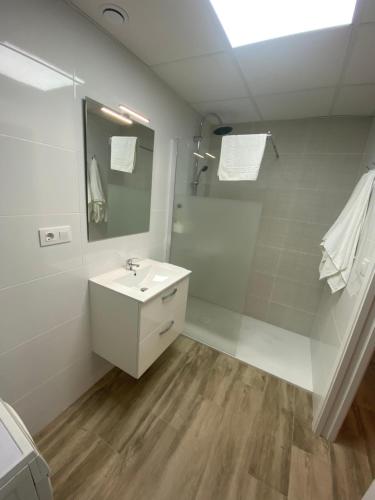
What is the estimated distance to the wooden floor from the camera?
3.46ft

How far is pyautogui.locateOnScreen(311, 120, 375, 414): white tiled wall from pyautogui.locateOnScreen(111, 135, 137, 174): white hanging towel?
163 cm

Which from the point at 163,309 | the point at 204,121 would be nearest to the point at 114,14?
the point at 204,121

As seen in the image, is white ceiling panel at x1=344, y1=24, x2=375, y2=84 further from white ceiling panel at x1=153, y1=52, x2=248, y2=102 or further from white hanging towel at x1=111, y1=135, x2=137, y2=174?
white hanging towel at x1=111, y1=135, x2=137, y2=174

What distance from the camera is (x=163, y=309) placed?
1419mm

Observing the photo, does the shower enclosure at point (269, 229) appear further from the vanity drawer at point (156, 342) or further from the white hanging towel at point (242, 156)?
the vanity drawer at point (156, 342)

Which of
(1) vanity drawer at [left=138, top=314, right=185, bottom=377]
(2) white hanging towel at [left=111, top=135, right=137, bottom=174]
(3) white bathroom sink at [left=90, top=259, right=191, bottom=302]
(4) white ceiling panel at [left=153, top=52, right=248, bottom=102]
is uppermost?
(4) white ceiling panel at [left=153, top=52, right=248, bottom=102]

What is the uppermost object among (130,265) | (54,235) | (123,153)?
(123,153)

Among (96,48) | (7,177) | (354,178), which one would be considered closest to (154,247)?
→ (7,177)

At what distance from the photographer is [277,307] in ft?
7.96

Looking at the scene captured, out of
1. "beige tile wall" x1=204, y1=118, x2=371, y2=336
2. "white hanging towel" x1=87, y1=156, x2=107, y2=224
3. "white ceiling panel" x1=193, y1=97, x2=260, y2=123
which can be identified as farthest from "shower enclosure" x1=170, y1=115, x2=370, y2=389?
"white hanging towel" x1=87, y1=156, x2=107, y2=224

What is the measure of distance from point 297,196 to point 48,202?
2201 millimetres

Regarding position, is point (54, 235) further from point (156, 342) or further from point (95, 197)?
point (156, 342)

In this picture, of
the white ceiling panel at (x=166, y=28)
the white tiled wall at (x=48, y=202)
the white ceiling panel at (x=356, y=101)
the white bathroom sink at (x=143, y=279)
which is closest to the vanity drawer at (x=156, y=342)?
the white bathroom sink at (x=143, y=279)

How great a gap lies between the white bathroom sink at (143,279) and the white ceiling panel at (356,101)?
178 cm
